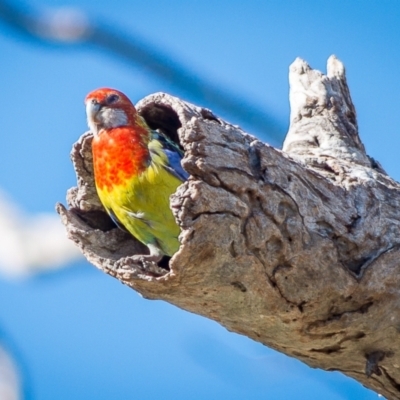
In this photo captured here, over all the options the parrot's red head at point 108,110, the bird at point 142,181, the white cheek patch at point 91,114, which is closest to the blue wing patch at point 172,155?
the bird at point 142,181

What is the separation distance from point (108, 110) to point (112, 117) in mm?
100

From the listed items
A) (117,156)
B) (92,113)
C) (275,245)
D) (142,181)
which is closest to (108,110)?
(92,113)

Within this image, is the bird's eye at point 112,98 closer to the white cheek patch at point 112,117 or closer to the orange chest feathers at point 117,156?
the white cheek patch at point 112,117

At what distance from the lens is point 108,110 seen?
416 cm

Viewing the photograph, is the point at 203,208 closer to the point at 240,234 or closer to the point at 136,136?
the point at 240,234

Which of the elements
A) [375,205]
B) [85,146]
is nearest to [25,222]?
[85,146]

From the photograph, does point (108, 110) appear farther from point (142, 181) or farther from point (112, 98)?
point (142, 181)

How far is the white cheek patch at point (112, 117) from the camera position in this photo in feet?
13.1

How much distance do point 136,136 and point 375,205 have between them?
1.26 meters

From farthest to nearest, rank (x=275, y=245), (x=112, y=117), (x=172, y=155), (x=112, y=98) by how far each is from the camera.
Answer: (x=112, y=98) → (x=112, y=117) → (x=172, y=155) → (x=275, y=245)

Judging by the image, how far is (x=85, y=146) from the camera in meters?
3.78

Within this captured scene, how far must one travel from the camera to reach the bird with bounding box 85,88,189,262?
11.7 ft

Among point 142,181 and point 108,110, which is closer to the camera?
point 142,181

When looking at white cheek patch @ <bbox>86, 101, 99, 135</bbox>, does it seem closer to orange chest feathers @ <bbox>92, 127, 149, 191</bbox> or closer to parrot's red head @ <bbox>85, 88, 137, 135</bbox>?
parrot's red head @ <bbox>85, 88, 137, 135</bbox>
